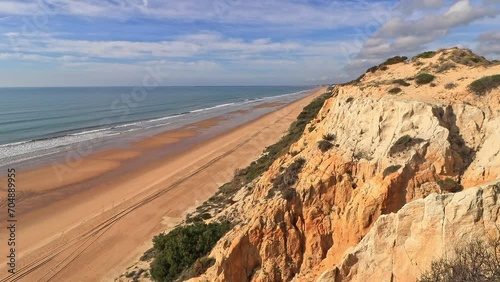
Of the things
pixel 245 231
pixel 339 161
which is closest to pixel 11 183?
→ pixel 245 231

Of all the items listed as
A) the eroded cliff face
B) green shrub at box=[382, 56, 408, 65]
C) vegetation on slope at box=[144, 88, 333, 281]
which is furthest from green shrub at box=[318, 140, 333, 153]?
green shrub at box=[382, 56, 408, 65]

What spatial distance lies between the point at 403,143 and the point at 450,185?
197cm

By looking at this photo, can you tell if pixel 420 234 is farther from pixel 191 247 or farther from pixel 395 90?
pixel 191 247

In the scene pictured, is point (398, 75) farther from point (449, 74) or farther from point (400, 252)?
point (400, 252)

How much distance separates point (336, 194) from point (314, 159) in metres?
2.06

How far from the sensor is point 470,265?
6781 mm

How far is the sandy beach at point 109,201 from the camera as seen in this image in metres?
18.4

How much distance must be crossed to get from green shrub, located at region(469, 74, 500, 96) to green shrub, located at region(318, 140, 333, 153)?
5.48 meters

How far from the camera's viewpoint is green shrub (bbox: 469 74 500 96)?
12.0m

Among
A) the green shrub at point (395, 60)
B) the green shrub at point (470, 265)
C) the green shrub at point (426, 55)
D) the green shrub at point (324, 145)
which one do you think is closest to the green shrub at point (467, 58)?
the green shrub at point (426, 55)

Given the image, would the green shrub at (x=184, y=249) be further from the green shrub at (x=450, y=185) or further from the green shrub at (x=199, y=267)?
the green shrub at (x=450, y=185)

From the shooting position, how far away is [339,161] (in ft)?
43.0

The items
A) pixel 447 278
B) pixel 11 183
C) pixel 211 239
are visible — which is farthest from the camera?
pixel 11 183

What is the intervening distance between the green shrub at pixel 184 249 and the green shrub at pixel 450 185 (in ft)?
29.8
